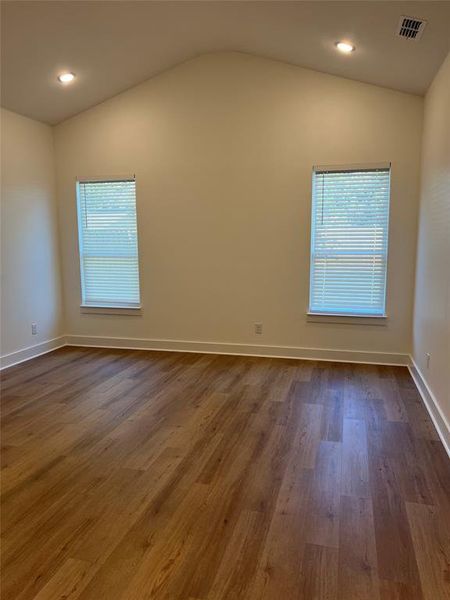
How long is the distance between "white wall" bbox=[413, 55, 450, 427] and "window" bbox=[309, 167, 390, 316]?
42 cm

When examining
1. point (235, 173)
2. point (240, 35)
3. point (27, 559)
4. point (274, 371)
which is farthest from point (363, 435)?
point (240, 35)

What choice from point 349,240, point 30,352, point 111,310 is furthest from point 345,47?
point 30,352

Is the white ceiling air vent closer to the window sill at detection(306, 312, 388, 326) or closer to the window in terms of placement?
the window

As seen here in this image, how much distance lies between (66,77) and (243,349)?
3369mm

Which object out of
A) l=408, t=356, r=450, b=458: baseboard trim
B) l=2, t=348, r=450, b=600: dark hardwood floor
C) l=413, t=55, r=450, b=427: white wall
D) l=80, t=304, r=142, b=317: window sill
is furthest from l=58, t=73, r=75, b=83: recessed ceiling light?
l=408, t=356, r=450, b=458: baseboard trim

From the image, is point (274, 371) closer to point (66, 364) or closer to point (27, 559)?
point (66, 364)

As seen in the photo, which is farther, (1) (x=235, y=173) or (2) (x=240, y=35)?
(1) (x=235, y=173)

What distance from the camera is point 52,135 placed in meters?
5.19

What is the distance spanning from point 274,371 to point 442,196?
219 centimetres

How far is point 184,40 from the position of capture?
162 inches

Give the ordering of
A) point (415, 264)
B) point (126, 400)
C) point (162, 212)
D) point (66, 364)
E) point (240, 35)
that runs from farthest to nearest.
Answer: point (162, 212)
point (66, 364)
point (415, 264)
point (240, 35)
point (126, 400)

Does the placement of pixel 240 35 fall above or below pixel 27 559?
above

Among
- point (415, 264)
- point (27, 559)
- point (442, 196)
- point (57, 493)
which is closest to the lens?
point (27, 559)

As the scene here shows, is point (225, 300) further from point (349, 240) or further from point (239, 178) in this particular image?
point (349, 240)
